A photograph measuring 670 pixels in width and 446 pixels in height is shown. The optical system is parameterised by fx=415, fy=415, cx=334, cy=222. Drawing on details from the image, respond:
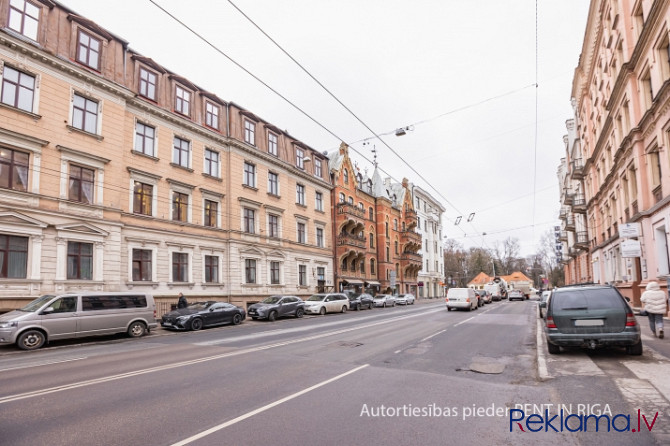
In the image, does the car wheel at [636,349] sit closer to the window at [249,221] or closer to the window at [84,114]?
the window at [84,114]

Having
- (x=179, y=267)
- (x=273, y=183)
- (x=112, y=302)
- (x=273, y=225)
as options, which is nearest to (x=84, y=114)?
(x=179, y=267)

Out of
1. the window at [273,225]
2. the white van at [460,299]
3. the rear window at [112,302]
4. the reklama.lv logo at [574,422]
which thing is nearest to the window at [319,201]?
the window at [273,225]

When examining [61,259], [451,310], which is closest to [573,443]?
[61,259]

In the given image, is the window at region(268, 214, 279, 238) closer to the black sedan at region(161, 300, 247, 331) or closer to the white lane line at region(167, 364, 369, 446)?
the black sedan at region(161, 300, 247, 331)

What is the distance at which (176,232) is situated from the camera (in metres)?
24.8

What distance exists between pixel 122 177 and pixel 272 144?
13.7 metres

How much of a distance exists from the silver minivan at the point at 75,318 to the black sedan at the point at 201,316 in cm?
163

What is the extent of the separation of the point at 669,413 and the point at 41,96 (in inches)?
944

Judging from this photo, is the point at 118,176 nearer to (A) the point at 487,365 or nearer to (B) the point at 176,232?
(B) the point at 176,232

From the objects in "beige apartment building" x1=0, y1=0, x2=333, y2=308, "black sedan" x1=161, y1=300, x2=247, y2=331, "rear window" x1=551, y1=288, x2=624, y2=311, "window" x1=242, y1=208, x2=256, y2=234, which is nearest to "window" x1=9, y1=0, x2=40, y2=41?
"beige apartment building" x1=0, y1=0, x2=333, y2=308

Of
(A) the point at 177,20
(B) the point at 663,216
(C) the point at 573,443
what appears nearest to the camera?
(C) the point at 573,443

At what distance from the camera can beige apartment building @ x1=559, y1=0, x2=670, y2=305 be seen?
55.4ft

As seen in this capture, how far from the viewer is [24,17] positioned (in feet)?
61.5

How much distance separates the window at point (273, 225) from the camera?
1281 inches
